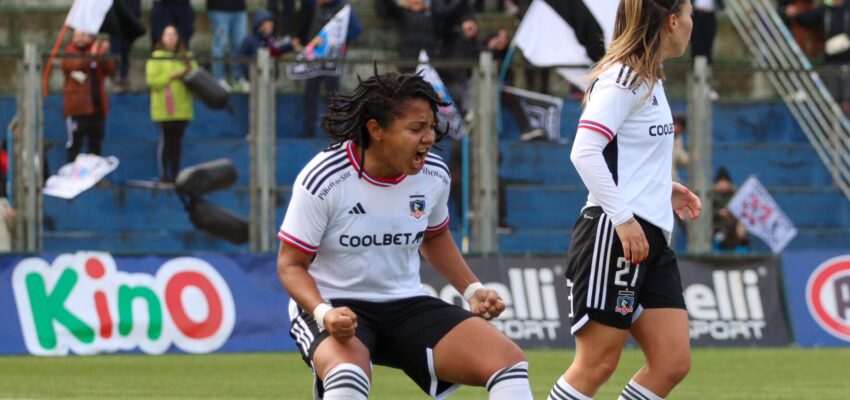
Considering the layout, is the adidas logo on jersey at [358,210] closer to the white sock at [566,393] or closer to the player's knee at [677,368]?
the white sock at [566,393]

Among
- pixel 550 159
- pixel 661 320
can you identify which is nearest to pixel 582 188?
pixel 550 159

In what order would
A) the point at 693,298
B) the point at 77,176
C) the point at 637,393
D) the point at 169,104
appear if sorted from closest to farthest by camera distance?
the point at 637,393 < the point at 77,176 < the point at 169,104 < the point at 693,298

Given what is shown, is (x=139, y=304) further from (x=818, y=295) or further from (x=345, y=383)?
(x=345, y=383)

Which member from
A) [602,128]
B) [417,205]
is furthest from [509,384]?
[602,128]

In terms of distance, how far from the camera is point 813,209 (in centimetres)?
1808

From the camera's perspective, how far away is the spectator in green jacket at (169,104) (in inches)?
635

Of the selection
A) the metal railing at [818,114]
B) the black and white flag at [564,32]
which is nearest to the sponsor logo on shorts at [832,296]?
the metal railing at [818,114]

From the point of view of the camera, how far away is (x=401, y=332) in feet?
22.3

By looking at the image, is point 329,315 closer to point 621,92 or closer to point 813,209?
point 621,92

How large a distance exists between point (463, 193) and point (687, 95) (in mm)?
2616

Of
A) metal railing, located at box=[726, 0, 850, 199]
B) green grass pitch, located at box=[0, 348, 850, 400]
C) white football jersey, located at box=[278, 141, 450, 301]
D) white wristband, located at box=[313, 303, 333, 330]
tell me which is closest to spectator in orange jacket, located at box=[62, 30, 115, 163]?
green grass pitch, located at box=[0, 348, 850, 400]

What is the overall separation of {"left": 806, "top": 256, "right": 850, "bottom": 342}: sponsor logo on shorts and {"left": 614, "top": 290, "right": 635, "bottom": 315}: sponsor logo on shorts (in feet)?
33.5

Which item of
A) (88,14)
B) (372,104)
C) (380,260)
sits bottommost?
(380,260)

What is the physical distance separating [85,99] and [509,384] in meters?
10.4
